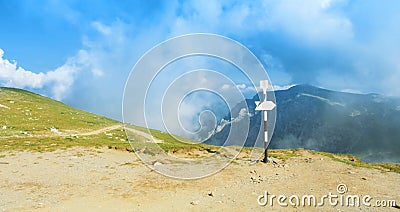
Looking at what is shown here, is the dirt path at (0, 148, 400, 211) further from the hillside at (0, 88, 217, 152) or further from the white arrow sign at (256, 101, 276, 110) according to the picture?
the hillside at (0, 88, 217, 152)

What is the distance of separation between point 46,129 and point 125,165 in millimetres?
26809

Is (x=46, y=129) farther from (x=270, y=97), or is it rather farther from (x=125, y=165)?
(x=270, y=97)

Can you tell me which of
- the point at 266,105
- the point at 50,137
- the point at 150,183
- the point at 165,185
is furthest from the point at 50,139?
the point at 266,105

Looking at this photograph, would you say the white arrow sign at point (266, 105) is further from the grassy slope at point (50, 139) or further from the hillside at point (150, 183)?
the grassy slope at point (50, 139)

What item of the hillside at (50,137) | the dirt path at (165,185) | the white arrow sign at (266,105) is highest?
the white arrow sign at (266,105)

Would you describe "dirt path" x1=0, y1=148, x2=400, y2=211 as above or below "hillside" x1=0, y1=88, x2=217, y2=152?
below

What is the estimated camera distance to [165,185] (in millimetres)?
13836

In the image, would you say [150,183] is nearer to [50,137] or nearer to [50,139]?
[50,139]

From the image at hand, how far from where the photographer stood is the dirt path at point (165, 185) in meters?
11.0

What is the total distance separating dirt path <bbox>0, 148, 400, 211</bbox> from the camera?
1098 centimetres

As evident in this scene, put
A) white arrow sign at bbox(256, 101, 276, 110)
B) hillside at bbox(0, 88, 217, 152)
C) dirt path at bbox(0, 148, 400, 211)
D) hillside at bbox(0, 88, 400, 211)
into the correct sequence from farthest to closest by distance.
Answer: hillside at bbox(0, 88, 217, 152) → white arrow sign at bbox(256, 101, 276, 110) → hillside at bbox(0, 88, 400, 211) → dirt path at bbox(0, 148, 400, 211)

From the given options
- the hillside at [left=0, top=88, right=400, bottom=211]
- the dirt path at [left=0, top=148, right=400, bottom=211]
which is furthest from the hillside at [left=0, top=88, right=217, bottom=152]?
the dirt path at [left=0, top=148, right=400, bottom=211]

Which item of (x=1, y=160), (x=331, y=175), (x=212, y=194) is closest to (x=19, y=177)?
(x=1, y=160)

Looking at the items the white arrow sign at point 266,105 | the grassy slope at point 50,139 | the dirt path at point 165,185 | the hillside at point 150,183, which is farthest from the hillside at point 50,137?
the white arrow sign at point 266,105
